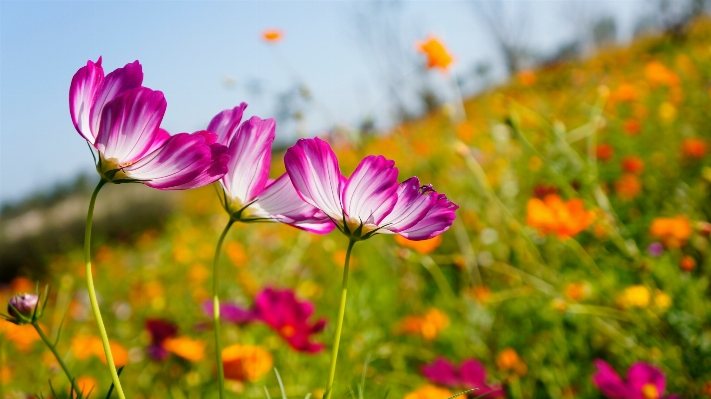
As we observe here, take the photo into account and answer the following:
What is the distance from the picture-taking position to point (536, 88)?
4766 millimetres

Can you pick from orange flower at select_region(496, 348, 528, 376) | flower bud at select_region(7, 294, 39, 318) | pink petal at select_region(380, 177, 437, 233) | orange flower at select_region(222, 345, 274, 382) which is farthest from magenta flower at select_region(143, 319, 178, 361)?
pink petal at select_region(380, 177, 437, 233)

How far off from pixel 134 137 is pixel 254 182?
74 mm

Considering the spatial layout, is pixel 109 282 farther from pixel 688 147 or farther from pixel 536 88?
pixel 536 88

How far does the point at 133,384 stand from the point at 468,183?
44.7 inches

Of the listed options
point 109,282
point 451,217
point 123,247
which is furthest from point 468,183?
point 123,247

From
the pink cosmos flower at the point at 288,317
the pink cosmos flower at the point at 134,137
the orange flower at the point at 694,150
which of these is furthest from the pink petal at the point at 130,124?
the orange flower at the point at 694,150

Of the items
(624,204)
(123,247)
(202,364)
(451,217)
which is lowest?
(123,247)

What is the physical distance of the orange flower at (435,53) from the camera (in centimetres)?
143

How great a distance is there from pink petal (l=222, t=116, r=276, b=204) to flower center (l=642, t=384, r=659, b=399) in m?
0.61

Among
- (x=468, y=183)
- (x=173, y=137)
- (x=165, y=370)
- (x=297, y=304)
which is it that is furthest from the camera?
(x=468, y=183)

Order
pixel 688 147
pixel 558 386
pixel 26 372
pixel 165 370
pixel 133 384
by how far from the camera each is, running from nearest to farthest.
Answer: pixel 558 386
pixel 165 370
pixel 133 384
pixel 688 147
pixel 26 372

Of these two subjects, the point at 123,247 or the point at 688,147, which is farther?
the point at 123,247

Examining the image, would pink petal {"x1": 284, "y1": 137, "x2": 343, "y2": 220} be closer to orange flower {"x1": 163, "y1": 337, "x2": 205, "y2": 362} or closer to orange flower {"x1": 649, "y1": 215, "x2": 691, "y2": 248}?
orange flower {"x1": 163, "y1": 337, "x2": 205, "y2": 362}

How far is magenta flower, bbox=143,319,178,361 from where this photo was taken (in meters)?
1.00
